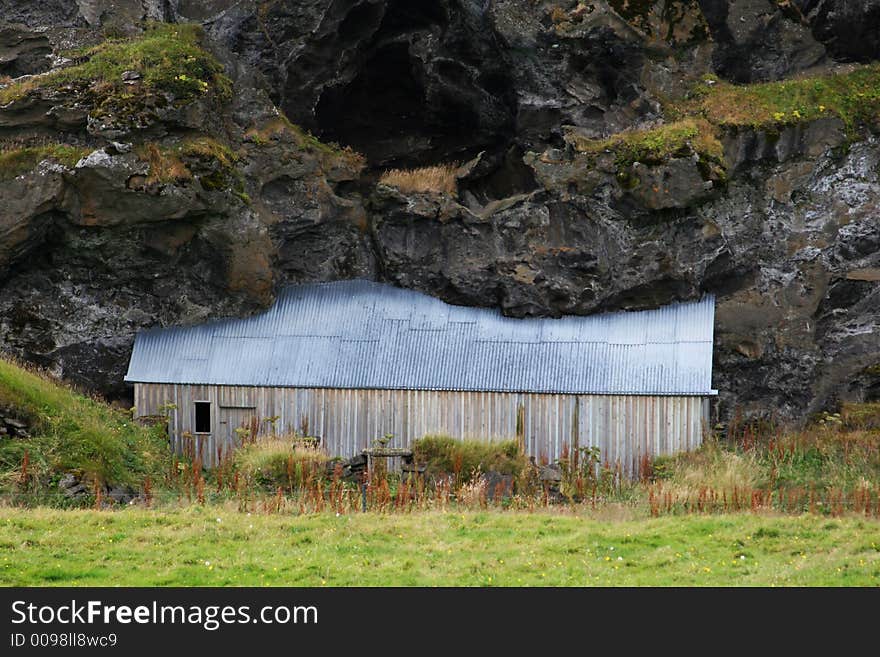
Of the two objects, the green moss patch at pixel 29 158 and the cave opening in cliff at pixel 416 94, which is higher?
the cave opening in cliff at pixel 416 94

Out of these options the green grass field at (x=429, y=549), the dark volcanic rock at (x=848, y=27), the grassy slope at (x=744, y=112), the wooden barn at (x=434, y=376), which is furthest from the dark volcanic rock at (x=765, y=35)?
the green grass field at (x=429, y=549)

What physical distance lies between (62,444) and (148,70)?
32.6 ft

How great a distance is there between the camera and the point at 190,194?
25172 millimetres

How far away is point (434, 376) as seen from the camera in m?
25.2

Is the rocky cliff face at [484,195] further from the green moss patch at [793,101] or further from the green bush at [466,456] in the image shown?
the green bush at [466,456]

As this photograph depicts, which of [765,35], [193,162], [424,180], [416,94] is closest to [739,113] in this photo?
[765,35]

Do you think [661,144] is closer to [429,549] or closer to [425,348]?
[425,348]

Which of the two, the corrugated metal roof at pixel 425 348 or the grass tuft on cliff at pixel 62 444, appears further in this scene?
the corrugated metal roof at pixel 425 348

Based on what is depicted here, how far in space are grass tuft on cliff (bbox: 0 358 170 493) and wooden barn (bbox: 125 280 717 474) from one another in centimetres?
242

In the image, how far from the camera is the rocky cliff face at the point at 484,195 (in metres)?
25.3

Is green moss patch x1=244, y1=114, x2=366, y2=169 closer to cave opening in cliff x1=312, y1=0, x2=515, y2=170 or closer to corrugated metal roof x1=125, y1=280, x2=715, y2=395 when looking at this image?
cave opening in cliff x1=312, y1=0, x2=515, y2=170

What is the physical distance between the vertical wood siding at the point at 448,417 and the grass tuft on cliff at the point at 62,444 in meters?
2.08

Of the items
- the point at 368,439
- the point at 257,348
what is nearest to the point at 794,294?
the point at 368,439

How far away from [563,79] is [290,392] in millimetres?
10035
